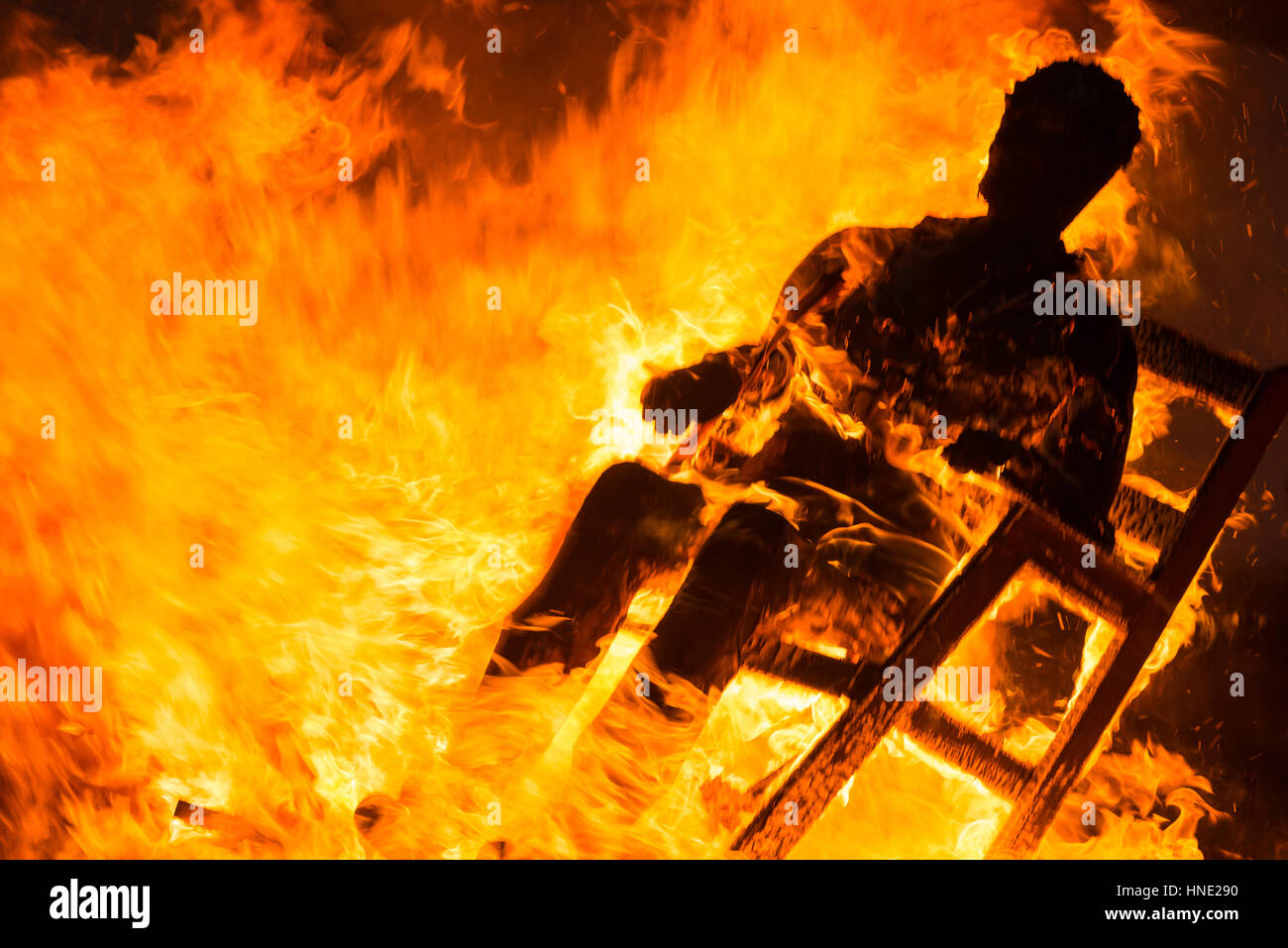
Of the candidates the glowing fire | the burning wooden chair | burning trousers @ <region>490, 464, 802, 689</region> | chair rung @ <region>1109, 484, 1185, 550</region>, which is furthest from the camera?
the glowing fire

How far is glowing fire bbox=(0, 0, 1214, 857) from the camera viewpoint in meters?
2.81

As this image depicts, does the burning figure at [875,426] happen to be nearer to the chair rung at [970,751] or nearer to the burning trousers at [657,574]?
the burning trousers at [657,574]

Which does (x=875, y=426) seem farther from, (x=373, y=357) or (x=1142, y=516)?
(x=373, y=357)

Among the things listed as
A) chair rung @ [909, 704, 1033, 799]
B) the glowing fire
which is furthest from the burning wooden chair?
the glowing fire

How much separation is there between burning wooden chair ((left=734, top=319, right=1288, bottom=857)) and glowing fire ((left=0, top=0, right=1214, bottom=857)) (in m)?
0.47

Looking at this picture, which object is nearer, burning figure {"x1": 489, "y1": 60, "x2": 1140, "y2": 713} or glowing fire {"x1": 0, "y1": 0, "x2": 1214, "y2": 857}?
burning figure {"x1": 489, "y1": 60, "x2": 1140, "y2": 713}

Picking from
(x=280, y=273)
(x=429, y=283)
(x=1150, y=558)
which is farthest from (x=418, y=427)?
(x=1150, y=558)

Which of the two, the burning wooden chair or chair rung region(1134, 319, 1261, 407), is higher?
chair rung region(1134, 319, 1261, 407)

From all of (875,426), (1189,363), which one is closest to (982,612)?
(875,426)

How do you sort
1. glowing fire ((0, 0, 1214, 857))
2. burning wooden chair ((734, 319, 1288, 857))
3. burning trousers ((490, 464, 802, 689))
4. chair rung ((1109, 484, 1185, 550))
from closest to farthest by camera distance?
1. burning wooden chair ((734, 319, 1288, 857))
2. burning trousers ((490, 464, 802, 689))
3. chair rung ((1109, 484, 1185, 550))
4. glowing fire ((0, 0, 1214, 857))

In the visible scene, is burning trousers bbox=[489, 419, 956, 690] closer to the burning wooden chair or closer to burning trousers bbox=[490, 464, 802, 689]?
burning trousers bbox=[490, 464, 802, 689]

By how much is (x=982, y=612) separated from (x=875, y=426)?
625 mm

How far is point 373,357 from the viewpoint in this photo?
3090 mm

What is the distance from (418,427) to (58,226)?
1321 mm
